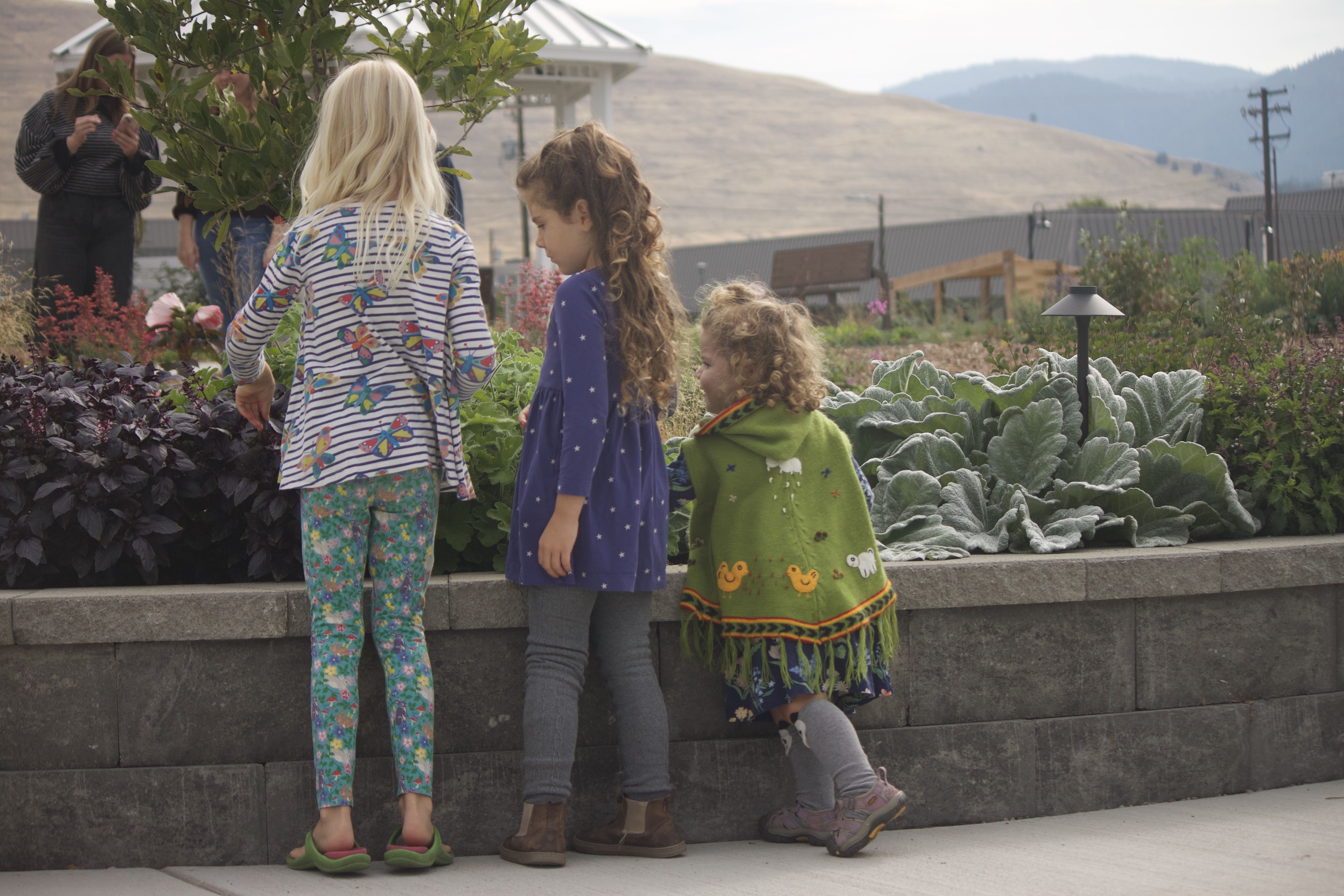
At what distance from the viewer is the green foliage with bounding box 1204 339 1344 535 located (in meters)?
3.64

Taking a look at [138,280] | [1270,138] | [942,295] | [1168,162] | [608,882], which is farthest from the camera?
[1168,162]

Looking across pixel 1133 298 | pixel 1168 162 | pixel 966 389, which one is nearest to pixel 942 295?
pixel 1133 298

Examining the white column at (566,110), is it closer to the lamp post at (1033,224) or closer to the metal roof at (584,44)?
the metal roof at (584,44)

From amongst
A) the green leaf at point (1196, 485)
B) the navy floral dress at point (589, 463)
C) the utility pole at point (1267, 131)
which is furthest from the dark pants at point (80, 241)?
the utility pole at point (1267, 131)

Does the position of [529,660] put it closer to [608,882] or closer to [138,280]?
[608,882]

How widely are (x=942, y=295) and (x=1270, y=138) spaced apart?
32.9 meters

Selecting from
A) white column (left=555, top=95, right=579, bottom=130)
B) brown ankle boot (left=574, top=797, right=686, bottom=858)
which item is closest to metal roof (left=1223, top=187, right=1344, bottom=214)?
white column (left=555, top=95, right=579, bottom=130)

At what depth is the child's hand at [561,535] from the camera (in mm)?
2717

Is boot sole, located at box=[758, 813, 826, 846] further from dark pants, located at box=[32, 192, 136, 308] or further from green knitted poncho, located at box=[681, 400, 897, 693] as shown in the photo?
dark pants, located at box=[32, 192, 136, 308]

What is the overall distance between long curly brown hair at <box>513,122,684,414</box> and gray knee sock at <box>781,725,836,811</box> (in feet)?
3.11

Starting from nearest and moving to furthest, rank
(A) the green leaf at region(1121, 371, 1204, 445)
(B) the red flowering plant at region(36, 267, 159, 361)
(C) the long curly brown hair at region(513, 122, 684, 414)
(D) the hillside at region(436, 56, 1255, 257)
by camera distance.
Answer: (C) the long curly brown hair at region(513, 122, 684, 414)
(A) the green leaf at region(1121, 371, 1204, 445)
(B) the red flowering plant at region(36, 267, 159, 361)
(D) the hillside at region(436, 56, 1255, 257)

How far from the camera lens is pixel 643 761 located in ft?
9.39

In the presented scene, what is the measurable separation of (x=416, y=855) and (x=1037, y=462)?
2.26 meters

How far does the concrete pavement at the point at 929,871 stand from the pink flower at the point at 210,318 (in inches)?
99.8
